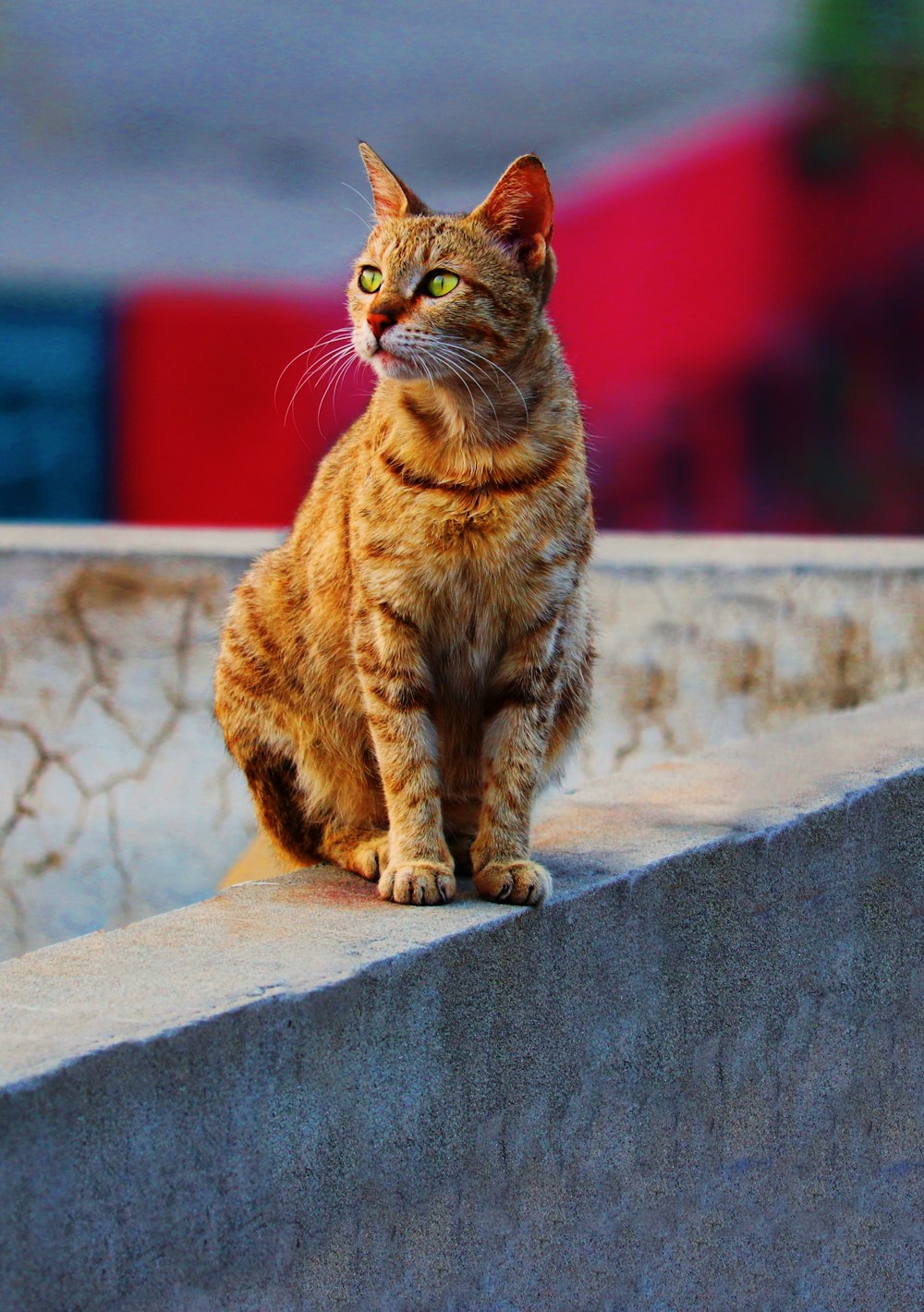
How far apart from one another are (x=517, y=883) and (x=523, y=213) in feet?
3.22

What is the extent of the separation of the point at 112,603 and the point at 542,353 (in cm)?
268

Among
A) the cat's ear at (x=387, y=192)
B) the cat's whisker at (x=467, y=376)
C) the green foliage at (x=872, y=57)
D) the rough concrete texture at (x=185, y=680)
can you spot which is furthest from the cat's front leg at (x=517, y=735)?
the green foliage at (x=872, y=57)

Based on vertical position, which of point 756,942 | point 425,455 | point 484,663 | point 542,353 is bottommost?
point 756,942

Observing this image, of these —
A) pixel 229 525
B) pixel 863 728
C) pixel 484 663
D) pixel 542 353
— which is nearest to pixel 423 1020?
pixel 484 663

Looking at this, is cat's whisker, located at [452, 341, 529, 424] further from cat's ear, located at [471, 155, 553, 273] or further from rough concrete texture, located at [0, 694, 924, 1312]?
rough concrete texture, located at [0, 694, 924, 1312]

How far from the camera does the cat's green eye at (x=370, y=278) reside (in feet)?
7.08

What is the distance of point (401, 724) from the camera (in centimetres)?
212

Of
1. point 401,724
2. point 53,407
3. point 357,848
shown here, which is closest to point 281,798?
point 357,848

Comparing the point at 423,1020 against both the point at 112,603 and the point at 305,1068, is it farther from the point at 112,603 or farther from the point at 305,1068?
the point at 112,603

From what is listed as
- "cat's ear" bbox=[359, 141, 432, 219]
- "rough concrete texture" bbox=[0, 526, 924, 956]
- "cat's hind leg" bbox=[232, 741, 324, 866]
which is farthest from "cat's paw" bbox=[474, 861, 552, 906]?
"rough concrete texture" bbox=[0, 526, 924, 956]

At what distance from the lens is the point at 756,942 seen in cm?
221

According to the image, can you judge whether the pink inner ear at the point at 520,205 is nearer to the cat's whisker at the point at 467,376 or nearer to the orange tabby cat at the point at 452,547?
the orange tabby cat at the point at 452,547

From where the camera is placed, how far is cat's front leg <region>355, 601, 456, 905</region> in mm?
2098

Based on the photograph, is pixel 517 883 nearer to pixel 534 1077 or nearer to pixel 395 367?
pixel 534 1077
